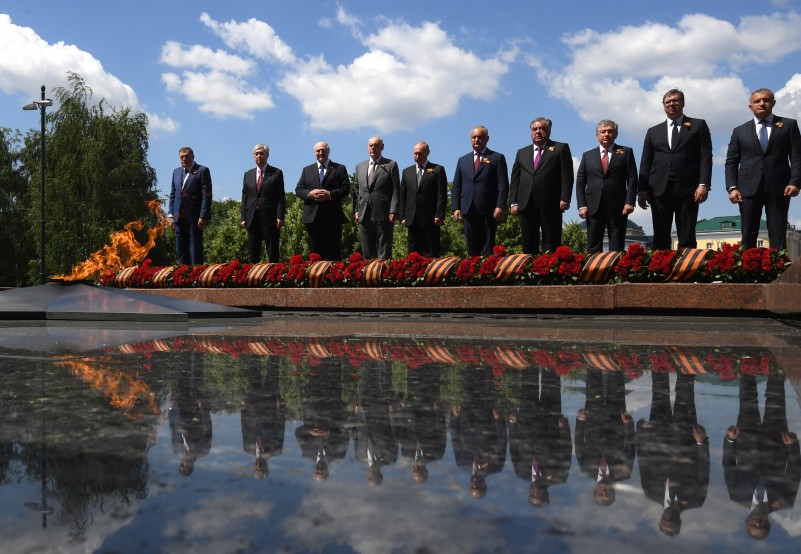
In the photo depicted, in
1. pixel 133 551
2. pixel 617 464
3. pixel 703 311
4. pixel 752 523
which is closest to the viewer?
pixel 133 551

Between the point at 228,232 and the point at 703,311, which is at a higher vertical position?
the point at 228,232

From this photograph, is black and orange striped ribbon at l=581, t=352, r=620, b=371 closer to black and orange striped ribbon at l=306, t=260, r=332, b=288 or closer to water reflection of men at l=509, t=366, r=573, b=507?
water reflection of men at l=509, t=366, r=573, b=507

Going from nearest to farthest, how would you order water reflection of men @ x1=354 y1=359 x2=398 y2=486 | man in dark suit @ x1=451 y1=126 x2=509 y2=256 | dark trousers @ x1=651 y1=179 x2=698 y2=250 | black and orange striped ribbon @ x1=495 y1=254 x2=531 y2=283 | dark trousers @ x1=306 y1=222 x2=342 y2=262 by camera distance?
water reflection of men @ x1=354 y1=359 x2=398 y2=486 → black and orange striped ribbon @ x1=495 y1=254 x2=531 y2=283 → dark trousers @ x1=651 y1=179 x2=698 y2=250 → man in dark suit @ x1=451 y1=126 x2=509 y2=256 → dark trousers @ x1=306 y1=222 x2=342 y2=262

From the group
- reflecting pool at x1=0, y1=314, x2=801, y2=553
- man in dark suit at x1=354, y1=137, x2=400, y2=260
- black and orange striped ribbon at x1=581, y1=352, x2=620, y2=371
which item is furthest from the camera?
man in dark suit at x1=354, y1=137, x2=400, y2=260

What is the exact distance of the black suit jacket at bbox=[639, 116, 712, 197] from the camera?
31.2 ft

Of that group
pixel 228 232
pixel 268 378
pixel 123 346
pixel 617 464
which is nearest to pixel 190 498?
pixel 617 464

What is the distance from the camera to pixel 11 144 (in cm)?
4588

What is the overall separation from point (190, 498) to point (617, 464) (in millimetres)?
711

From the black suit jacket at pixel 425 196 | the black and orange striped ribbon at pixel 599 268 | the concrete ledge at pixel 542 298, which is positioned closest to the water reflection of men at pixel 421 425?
the concrete ledge at pixel 542 298

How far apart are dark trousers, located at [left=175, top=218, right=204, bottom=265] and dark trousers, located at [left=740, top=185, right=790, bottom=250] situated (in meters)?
9.30

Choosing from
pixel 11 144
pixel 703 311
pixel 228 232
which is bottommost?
pixel 703 311

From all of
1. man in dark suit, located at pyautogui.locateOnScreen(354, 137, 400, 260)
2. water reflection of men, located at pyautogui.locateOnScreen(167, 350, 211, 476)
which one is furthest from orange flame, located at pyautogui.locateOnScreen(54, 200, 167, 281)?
water reflection of men, located at pyautogui.locateOnScreen(167, 350, 211, 476)

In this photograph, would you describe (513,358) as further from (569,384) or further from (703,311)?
(703,311)

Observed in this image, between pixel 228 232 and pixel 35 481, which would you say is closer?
pixel 35 481
